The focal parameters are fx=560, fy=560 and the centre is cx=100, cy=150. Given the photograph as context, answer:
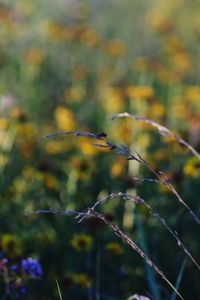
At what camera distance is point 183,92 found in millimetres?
4805

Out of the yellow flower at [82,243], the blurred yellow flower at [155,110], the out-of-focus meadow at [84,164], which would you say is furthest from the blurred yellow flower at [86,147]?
the yellow flower at [82,243]

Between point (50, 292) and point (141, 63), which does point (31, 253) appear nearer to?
point (50, 292)

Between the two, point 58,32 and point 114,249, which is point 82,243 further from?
point 58,32

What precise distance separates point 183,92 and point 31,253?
281cm

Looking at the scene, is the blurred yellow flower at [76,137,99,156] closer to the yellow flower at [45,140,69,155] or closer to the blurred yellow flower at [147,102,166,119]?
the yellow flower at [45,140,69,155]

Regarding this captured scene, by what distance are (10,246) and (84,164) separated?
0.91m

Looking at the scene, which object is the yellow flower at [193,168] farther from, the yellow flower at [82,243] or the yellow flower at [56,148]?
the yellow flower at [56,148]

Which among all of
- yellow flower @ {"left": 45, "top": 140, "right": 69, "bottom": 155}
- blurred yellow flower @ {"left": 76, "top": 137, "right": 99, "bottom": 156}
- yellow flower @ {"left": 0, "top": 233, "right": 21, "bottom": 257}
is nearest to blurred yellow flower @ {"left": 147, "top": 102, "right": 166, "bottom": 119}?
blurred yellow flower @ {"left": 76, "top": 137, "right": 99, "bottom": 156}

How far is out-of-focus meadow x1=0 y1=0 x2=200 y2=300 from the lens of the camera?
2.18m

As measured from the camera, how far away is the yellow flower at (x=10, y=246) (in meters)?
2.02

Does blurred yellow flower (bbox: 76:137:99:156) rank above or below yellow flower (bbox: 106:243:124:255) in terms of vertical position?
above

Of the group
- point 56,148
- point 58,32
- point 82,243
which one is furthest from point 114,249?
point 58,32

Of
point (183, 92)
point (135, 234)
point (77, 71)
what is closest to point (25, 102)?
point (77, 71)

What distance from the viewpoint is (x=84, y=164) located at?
286cm
